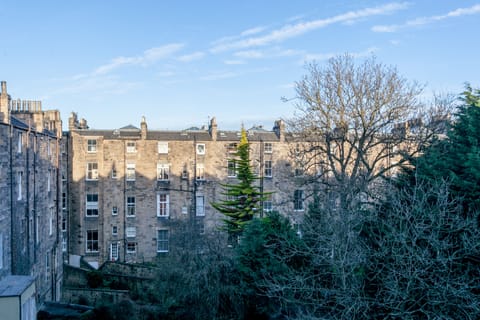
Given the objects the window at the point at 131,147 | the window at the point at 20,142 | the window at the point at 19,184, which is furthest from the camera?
the window at the point at 131,147

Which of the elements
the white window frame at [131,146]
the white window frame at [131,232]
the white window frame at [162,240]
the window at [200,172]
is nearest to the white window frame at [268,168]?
the window at [200,172]

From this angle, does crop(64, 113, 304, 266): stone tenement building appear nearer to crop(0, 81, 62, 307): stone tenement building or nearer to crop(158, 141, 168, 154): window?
crop(158, 141, 168, 154): window

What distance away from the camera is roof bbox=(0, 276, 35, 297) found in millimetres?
13541

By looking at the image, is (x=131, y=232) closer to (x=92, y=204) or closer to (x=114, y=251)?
(x=114, y=251)

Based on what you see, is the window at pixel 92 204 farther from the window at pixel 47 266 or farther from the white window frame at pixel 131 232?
the window at pixel 47 266

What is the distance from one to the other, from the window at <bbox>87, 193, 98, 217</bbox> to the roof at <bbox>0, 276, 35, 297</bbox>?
65.8 ft

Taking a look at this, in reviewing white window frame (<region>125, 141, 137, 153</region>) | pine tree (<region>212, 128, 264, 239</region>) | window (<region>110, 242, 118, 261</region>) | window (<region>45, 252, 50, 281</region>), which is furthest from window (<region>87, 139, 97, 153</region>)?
pine tree (<region>212, 128, 264, 239</region>)

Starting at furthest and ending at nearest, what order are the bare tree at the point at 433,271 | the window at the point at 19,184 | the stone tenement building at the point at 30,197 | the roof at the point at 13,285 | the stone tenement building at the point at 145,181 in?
the stone tenement building at the point at 145,181
the window at the point at 19,184
the stone tenement building at the point at 30,197
the roof at the point at 13,285
the bare tree at the point at 433,271

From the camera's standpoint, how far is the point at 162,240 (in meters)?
36.9

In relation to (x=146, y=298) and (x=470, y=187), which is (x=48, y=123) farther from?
(x=470, y=187)

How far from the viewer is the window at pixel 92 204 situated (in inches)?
1405

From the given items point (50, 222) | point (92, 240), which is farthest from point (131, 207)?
point (50, 222)

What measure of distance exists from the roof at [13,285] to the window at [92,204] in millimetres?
20059

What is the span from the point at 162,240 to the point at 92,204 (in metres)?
7.07
